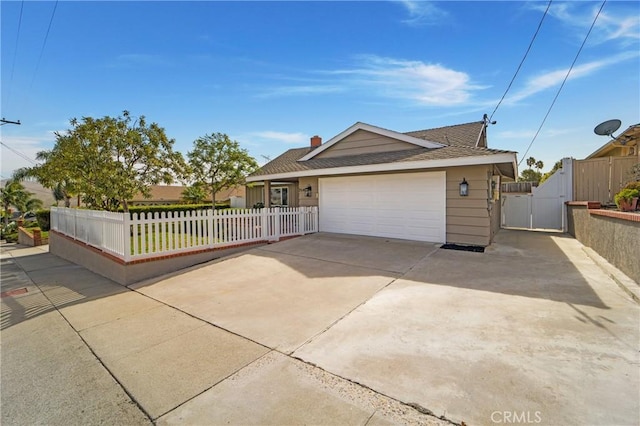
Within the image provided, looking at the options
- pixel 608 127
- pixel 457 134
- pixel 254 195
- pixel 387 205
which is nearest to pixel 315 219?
pixel 387 205

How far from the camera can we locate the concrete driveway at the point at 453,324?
235 cm

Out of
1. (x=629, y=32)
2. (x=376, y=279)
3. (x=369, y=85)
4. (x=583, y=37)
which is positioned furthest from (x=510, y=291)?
(x=369, y=85)

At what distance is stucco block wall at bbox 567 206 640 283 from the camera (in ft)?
16.0

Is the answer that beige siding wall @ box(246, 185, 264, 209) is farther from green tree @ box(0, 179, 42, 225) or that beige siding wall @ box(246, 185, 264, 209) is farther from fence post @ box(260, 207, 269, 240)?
green tree @ box(0, 179, 42, 225)

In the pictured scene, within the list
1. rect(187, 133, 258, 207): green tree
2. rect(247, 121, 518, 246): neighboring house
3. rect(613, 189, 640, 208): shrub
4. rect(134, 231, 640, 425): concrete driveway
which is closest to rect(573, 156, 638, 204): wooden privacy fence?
rect(247, 121, 518, 246): neighboring house

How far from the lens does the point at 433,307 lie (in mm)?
4254

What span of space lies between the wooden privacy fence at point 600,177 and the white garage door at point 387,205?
6.95 m

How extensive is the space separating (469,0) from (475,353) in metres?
9.68

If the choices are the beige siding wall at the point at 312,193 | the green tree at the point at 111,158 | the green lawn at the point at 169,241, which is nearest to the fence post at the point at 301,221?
the beige siding wall at the point at 312,193

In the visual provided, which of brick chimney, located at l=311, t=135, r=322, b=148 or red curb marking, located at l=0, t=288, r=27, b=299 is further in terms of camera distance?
brick chimney, located at l=311, t=135, r=322, b=148

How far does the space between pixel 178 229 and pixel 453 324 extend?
21.4ft

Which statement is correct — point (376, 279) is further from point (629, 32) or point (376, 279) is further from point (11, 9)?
point (11, 9)

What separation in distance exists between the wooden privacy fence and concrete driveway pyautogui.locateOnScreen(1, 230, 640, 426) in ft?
24.9

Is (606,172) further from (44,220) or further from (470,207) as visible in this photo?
(44,220)
